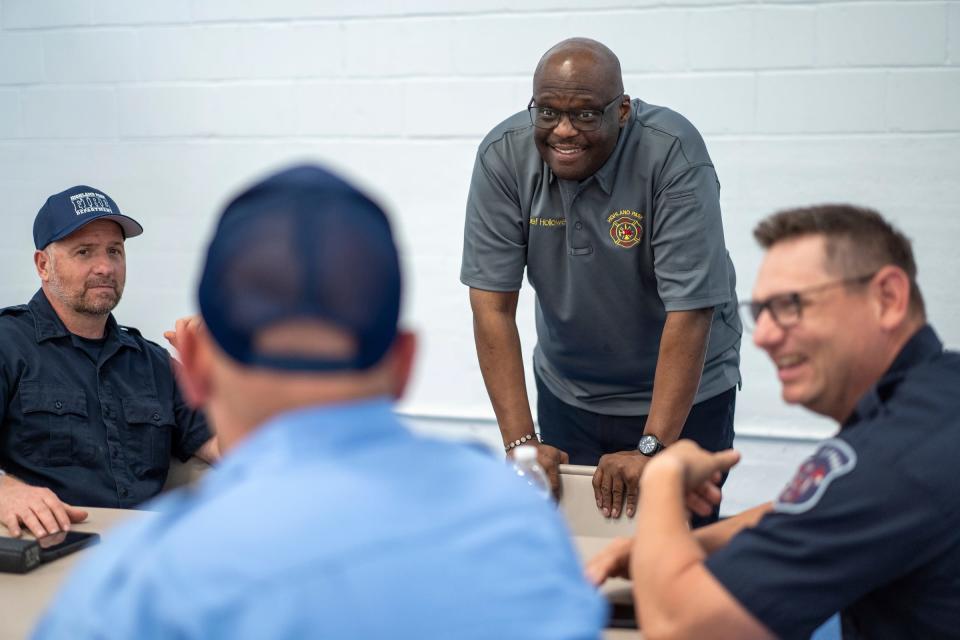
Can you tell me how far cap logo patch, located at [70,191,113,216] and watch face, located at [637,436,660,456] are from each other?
53.5 inches

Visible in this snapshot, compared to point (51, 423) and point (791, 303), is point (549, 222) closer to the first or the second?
point (791, 303)

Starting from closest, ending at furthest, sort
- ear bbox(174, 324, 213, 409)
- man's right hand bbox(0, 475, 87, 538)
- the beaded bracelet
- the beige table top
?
ear bbox(174, 324, 213, 409), the beige table top, man's right hand bbox(0, 475, 87, 538), the beaded bracelet

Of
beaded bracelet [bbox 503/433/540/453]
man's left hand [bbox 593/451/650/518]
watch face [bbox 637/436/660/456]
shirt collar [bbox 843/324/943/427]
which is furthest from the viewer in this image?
beaded bracelet [bbox 503/433/540/453]

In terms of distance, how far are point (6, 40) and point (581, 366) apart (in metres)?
2.70

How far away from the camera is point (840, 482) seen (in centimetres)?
120

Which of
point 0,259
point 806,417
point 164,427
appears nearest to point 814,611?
point 164,427

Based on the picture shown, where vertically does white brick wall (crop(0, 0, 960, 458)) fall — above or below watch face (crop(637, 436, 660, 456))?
above

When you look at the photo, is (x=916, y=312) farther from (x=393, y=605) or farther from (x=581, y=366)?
(x=581, y=366)

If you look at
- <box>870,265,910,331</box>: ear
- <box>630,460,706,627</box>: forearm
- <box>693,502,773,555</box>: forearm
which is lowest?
<box>693,502,773,555</box>: forearm

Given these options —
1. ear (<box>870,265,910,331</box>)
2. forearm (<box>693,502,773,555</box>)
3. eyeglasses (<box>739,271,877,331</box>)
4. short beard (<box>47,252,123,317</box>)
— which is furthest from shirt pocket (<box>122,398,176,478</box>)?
ear (<box>870,265,910,331</box>)

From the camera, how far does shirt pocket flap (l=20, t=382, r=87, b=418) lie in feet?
7.34

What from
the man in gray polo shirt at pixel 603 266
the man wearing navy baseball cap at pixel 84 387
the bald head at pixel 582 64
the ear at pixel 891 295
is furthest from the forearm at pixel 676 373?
the man wearing navy baseball cap at pixel 84 387

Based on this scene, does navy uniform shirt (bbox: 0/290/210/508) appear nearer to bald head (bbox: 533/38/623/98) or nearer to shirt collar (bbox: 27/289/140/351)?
shirt collar (bbox: 27/289/140/351)

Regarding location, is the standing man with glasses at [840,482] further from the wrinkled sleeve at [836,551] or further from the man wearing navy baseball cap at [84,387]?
the man wearing navy baseball cap at [84,387]
